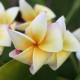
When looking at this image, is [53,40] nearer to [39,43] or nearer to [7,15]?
[39,43]

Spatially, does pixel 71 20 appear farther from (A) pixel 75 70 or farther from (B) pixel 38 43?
(B) pixel 38 43

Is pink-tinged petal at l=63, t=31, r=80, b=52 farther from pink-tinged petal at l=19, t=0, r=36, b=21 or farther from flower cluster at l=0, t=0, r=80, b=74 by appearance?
pink-tinged petal at l=19, t=0, r=36, b=21

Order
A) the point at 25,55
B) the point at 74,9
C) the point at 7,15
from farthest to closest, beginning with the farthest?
the point at 74,9 < the point at 7,15 < the point at 25,55

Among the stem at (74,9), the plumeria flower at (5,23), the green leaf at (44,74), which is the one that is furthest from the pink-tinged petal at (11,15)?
the stem at (74,9)

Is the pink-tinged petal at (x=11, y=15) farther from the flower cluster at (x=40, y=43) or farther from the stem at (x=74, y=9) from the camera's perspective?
the stem at (x=74, y=9)

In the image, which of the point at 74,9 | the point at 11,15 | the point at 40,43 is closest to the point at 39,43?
the point at 40,43
